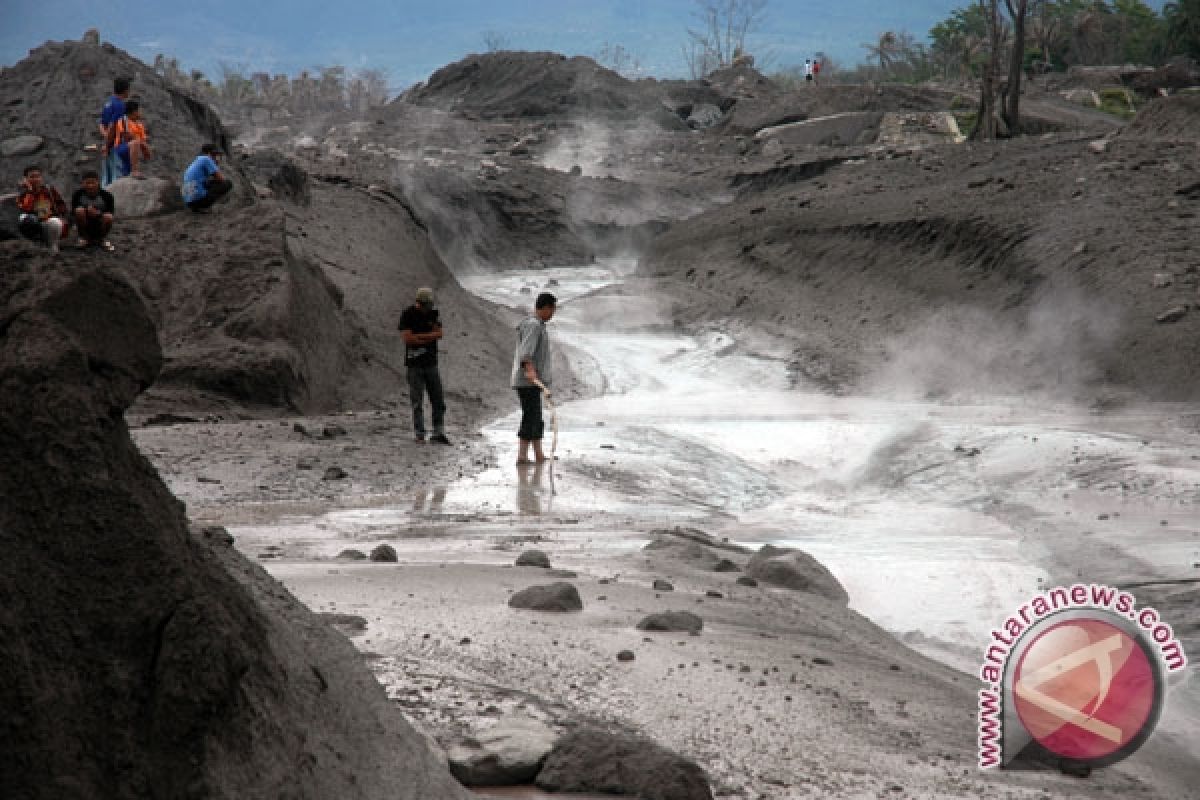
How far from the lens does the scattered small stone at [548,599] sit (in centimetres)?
495

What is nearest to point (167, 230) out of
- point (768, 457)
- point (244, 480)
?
point (244, 480)

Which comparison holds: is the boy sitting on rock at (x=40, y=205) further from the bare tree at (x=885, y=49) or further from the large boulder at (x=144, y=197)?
the bare tree at (x=885, y=49)

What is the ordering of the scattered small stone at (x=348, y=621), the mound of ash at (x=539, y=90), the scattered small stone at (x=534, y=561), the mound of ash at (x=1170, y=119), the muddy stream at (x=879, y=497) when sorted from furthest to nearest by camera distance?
the mound of ash at (x=539, y=90)
the mound of ash at (x=1170, y=119)
the muddy stream at (x=879, y=497)
the scattered small stone at (x=534, y=561)
the scattered small stone at (x=348, y=621)

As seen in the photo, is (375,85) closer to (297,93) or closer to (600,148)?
(297,93)

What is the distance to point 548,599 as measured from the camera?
496cm

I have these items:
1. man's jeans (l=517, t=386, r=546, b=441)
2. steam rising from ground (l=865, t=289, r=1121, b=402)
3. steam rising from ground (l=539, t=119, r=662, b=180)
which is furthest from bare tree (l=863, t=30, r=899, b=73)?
man's jeans (l=517, t=386, r=546, b=441)

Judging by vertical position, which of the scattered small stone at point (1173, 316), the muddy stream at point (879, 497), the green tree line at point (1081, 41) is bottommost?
the muddy stream at point (879, 497)

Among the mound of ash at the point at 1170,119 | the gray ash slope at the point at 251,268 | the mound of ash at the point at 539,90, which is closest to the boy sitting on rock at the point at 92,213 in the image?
the gray ash slope at the point at 251,268

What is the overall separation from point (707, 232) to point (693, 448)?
1266 cm

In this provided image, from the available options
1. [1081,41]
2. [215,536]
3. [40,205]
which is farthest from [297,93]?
[215,536]

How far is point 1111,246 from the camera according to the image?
15711 mm

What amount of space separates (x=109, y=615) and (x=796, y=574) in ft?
14.6

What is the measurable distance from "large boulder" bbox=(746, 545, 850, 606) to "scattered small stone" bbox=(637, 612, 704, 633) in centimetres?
153

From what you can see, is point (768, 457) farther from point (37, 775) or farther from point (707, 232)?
point (707, 232)
